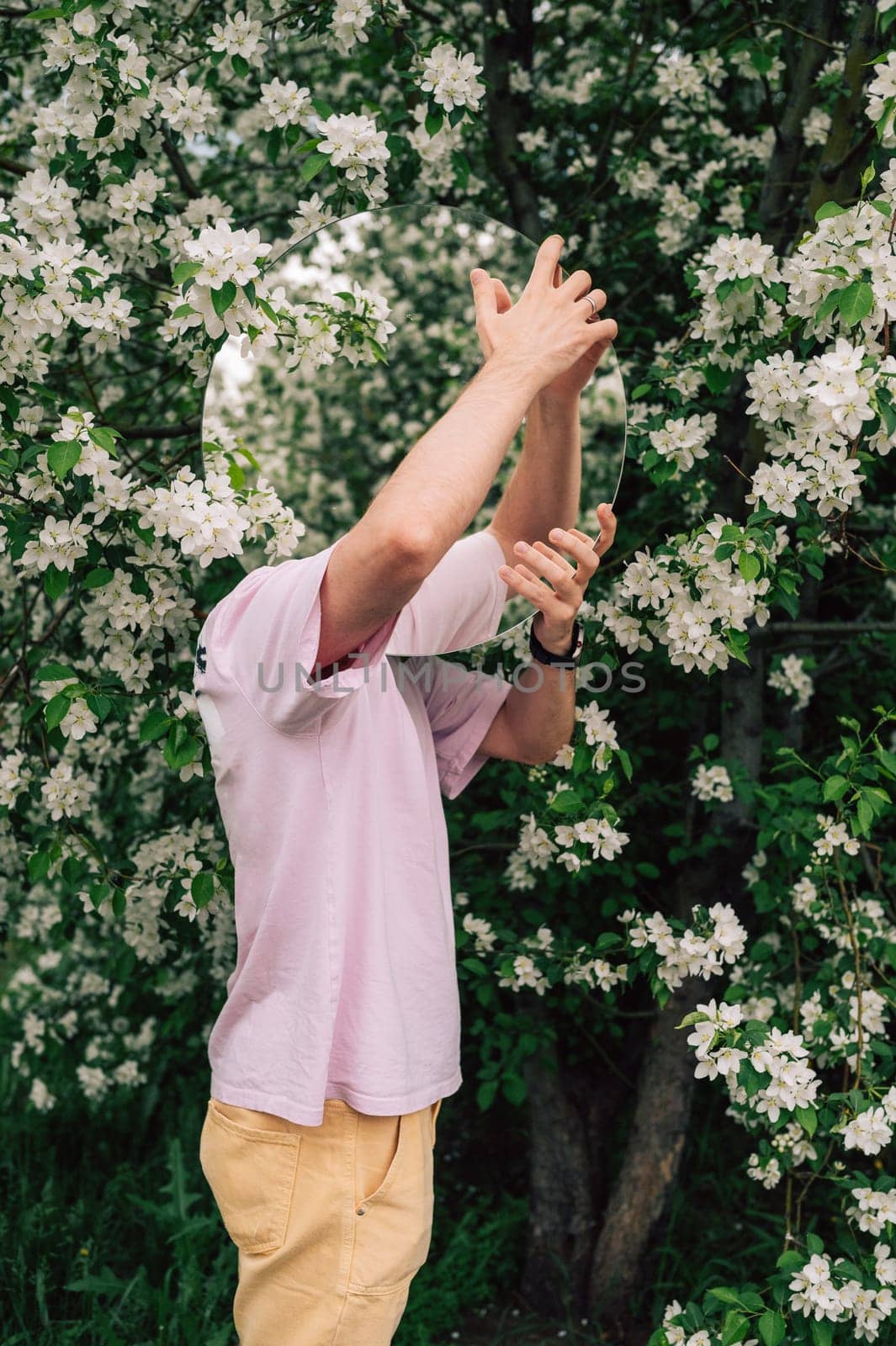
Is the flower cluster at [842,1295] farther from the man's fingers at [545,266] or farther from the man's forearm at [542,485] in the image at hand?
the man's fingers at [545,266]

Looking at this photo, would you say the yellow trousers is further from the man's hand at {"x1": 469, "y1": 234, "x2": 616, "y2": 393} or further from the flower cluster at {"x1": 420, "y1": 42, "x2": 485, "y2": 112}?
the flower cluster at {"x1": 420, "y1": 42, "x2": 485, "y2": 112}

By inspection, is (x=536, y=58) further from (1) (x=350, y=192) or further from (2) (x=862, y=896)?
(2) (x=862, y=896)

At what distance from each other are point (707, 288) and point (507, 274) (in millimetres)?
411

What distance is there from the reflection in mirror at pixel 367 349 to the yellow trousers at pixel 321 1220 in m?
0.91

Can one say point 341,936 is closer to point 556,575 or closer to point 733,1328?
point 556,575

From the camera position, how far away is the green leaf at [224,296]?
1868 mm

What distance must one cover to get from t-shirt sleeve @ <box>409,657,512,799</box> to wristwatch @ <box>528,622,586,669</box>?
16 cm

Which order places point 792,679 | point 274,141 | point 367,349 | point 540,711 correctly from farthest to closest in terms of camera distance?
1. point 792,679
2. point 274,141
3. point 367,349
4. point 540,711

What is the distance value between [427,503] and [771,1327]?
166cm

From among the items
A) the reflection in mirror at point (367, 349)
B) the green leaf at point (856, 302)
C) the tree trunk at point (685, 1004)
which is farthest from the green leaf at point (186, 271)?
the tree trunk at point (685, 1004)

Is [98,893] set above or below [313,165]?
below

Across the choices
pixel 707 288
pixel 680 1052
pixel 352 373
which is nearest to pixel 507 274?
pixel 707 288

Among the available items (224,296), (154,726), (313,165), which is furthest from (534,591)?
(313,165)

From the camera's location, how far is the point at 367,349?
2326 mm
